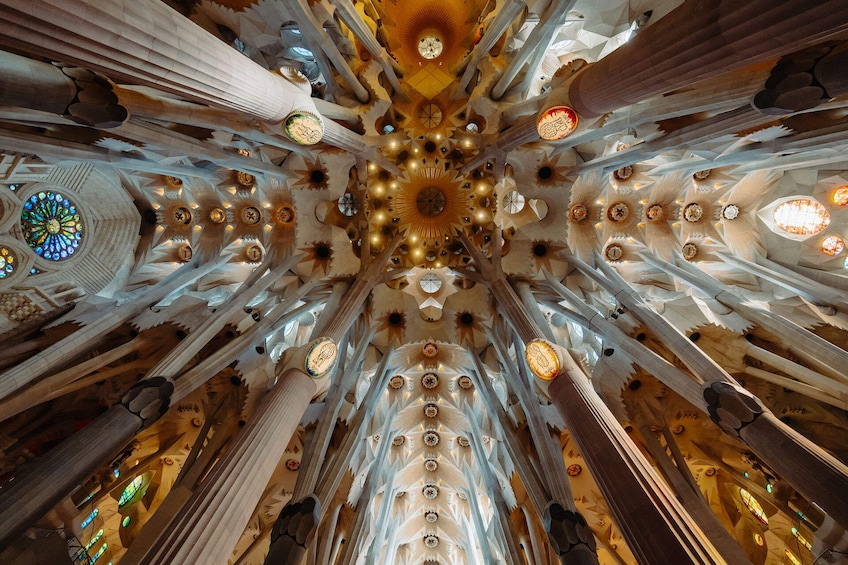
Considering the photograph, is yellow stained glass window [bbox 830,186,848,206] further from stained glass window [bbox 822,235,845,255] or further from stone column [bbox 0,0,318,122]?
stone column [bbox 0,0,318,122]

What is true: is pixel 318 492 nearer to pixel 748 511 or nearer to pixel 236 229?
pixel 236 229

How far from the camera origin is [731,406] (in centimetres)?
687

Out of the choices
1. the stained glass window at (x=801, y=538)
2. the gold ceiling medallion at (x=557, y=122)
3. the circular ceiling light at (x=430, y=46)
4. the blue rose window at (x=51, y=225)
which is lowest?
the stained glass window at (x=801, y=538)

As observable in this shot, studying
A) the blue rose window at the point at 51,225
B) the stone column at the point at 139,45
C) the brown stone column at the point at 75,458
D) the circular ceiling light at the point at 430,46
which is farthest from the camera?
the circular ceiling light at the point at 430,46

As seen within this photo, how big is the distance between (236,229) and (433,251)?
7990mm

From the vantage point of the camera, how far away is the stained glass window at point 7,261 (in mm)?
12148

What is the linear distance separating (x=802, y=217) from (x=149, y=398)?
64.7 feet

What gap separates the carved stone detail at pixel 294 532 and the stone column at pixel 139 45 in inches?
330

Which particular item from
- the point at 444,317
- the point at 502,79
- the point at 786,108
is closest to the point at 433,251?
the point at 444,317

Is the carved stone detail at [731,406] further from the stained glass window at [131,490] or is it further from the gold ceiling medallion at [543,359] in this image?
the stained glass window at [131,490]

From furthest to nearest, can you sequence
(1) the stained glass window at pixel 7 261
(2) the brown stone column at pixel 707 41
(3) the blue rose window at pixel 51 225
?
(3) the blue rose window at pixel 51 225, (1) the stained glass window at pixel 7 261, (2) the brown stone column at pixel 707 41

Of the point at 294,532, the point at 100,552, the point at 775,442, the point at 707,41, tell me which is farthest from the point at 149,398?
the point at 775,442

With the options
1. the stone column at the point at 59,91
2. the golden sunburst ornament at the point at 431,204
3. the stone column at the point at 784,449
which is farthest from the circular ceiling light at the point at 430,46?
the stone column at the point at 784,449

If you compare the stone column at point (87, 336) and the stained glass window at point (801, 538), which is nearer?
the stone column at point (87, 336)
